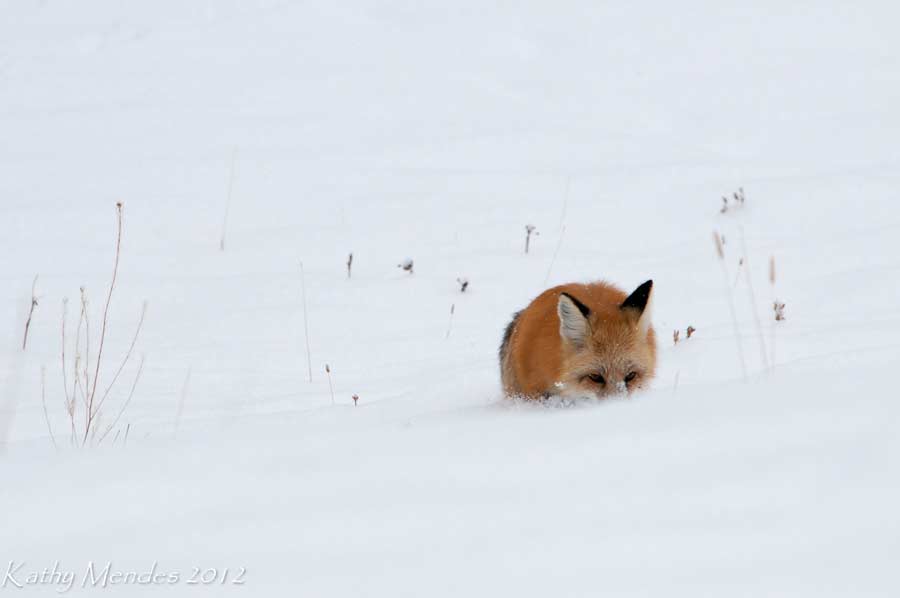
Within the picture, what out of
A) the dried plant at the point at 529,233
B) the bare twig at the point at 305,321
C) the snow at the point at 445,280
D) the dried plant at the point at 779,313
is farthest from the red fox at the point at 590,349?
the dried plant at the point at 529,233

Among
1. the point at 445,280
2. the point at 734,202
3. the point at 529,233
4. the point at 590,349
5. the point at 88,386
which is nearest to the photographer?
the point at 590,349

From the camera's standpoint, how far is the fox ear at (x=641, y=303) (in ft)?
16.9

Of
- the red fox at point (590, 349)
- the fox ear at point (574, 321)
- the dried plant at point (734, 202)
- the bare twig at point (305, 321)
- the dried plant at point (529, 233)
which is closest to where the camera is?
the fox ear at point (574, 321)

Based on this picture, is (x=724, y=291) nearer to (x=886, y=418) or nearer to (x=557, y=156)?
(x=557, y=156)

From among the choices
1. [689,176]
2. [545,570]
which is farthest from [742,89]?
[545,570]

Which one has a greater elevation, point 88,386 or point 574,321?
point 574,321

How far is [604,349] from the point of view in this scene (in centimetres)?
531

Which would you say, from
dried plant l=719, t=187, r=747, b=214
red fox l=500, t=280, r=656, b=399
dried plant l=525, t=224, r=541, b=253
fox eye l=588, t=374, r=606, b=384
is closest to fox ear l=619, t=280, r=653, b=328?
red fox l=500, t=280, r=656, b=399

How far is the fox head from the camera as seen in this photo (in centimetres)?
530

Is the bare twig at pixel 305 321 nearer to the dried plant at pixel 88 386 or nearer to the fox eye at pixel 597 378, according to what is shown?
the dried plant at pixel 88 386

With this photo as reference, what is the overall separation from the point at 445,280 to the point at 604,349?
3.57 m

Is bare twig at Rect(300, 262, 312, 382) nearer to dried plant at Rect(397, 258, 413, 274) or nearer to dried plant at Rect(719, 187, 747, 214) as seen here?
dried plant at Rect(397, 258, 413, 274)

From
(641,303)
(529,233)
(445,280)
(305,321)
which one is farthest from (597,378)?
(529,233)

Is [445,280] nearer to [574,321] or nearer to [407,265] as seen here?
[407,265]
